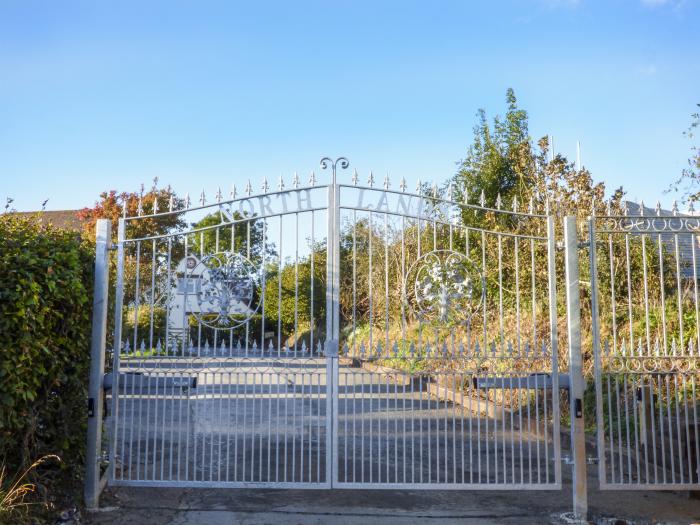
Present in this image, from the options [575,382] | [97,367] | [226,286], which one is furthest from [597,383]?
[97,367]

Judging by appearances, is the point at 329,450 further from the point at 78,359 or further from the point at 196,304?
the point at 78,359

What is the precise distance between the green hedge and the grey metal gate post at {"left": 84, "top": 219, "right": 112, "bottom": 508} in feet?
0.35

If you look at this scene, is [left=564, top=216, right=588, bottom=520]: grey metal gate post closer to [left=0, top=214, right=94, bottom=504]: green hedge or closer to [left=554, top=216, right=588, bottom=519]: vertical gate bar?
[left=554, top=216, right=588, bottom=519]: vertical gate bar

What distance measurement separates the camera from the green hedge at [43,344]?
464 cm

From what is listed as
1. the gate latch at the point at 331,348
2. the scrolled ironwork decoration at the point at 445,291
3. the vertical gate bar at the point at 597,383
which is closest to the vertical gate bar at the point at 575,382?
the vertical gate bar at the point at 597,383

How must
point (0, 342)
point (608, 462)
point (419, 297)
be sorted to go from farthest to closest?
point (608, 462), point (419, 297), point (0, 342)

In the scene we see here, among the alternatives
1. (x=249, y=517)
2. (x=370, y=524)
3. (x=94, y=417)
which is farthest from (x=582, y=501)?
(x=94, y=417)

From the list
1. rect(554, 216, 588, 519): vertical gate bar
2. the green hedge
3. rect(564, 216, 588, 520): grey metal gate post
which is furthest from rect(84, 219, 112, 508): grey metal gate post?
rect(564, 216, 588, 520): grey metal gate post

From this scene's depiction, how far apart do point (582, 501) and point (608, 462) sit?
243cm

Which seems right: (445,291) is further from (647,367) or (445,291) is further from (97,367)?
(97,367)

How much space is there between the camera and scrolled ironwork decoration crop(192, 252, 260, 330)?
5.77 m

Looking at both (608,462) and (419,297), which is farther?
(608,462)

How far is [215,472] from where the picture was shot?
6.74 meters

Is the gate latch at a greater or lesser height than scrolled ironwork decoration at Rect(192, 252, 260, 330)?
lesser
